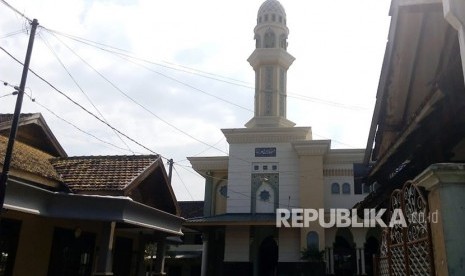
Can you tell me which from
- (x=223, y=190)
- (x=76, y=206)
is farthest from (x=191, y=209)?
(x=76, y=206)

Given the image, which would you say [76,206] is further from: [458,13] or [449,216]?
[458,13]

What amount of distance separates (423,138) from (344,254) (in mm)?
20459

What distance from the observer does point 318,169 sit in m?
24.1

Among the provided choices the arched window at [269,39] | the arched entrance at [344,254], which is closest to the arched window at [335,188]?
the arched entrance at [344,254]

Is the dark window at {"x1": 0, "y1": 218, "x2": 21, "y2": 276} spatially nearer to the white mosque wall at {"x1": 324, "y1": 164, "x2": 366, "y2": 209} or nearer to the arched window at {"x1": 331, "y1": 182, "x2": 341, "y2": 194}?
the white mosque wall at {"x1": 324, "y1": 164, "x2": 366, "y2": 209}

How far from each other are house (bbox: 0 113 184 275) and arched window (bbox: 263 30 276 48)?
56.3 feet

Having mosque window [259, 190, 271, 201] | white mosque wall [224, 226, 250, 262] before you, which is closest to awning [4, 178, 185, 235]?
white mosque wall [224, 226, 250, 262]

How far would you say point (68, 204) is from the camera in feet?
33.2

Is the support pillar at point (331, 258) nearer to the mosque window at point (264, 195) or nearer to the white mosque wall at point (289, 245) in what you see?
the white mosque wall at point (289, 245)

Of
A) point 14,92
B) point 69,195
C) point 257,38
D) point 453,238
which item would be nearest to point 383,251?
point 453,238

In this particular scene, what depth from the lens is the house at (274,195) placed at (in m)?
23.0

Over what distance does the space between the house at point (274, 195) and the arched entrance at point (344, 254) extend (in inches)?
2.1

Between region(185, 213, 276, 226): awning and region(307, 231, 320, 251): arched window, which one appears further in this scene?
region(307, 231, 320, 251): arched window

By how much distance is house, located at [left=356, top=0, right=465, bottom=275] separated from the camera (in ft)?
10.2
